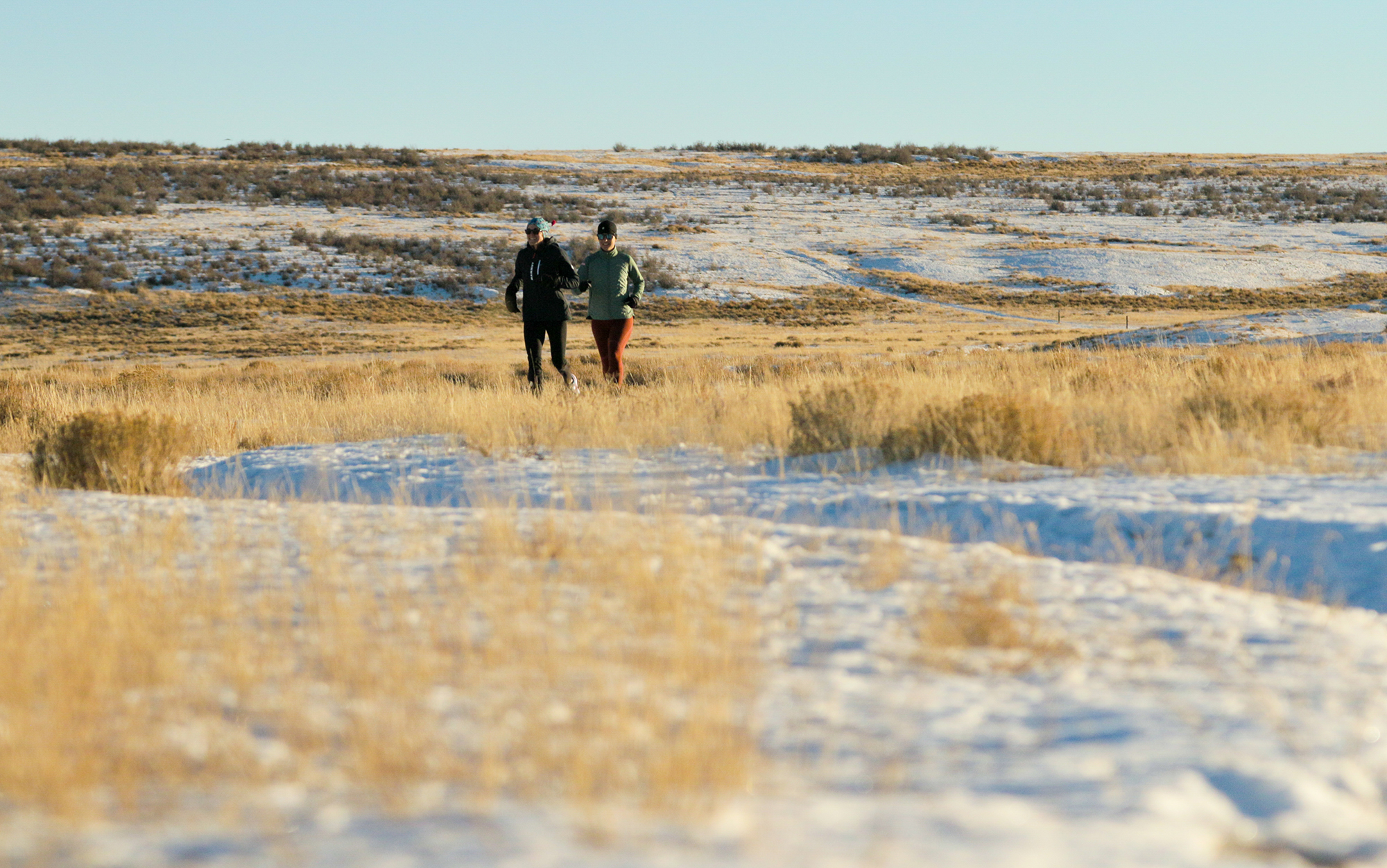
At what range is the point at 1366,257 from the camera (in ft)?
176

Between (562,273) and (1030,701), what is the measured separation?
836 cm

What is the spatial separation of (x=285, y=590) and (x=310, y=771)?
1630 mm

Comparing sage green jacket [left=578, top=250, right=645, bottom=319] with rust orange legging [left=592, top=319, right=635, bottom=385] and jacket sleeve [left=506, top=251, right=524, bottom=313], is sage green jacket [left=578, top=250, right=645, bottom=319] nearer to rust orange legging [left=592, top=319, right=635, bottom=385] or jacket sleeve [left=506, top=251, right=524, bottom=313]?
rust orange legging [left=592, top=319, right=635, bottom=385]

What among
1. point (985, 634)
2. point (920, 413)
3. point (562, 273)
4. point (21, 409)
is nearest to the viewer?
point (985, 634)

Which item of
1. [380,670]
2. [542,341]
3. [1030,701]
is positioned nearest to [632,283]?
[542,341]

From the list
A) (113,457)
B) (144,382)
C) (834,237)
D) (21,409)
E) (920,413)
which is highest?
(834,237)

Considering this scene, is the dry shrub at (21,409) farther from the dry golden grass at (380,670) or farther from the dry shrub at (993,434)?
the dry shrub at (993,434)

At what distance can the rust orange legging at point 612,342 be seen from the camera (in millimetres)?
11172

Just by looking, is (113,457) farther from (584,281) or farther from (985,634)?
(985,634)

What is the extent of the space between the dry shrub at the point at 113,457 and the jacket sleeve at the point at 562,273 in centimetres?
410

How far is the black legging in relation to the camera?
1108 centimetres

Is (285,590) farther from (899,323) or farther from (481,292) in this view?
(481,292)

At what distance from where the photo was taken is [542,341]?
11078 millimetres

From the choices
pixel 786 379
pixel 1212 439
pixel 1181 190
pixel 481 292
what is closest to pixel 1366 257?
pixel 1181 190
